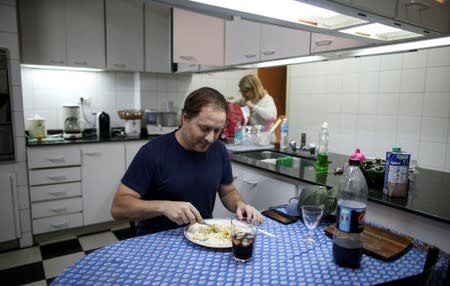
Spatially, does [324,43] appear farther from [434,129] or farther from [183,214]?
[434,129]

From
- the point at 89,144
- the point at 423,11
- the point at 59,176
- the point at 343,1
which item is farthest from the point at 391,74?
the point at 59,176

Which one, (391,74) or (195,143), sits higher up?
(391,74)

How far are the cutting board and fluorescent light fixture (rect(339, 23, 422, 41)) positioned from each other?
0.74 metres

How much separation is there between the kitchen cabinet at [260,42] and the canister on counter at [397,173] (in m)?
0.92

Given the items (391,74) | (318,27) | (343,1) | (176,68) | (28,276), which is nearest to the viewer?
(343,1)

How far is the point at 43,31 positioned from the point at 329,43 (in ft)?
8.11

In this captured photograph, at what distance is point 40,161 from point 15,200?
35 centimetres

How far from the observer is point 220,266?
0.93 metres

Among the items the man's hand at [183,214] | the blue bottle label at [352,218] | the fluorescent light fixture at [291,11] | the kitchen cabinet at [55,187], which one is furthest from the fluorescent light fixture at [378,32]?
the kitchen cabinet at [55,187]

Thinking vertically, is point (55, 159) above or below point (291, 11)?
below

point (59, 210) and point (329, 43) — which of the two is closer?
point (329, 43)

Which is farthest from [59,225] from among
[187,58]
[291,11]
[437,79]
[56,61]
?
[437,79]

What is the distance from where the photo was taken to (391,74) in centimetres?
297

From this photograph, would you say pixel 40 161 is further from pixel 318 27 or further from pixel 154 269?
pixel 318 27
